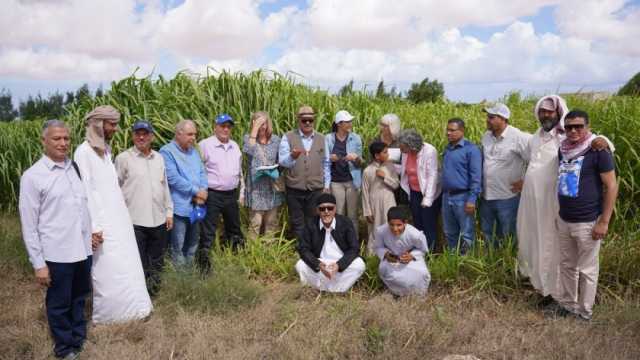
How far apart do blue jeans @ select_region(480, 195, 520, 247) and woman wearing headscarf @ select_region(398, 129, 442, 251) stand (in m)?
0.42

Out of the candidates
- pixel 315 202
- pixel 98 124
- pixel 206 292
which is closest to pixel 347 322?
pixel 206 292

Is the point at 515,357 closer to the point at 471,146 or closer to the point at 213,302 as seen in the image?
the point at 471,146

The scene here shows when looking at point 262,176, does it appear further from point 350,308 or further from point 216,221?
point 350,308

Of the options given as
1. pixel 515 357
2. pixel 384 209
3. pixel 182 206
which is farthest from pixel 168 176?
pixel 515 357

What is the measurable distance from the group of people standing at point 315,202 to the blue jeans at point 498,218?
12 mm

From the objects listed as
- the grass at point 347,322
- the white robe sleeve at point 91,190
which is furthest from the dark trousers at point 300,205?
the white robe sleeve at point 91,190

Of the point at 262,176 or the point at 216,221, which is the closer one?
the point at 216,221

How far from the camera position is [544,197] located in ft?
13.1

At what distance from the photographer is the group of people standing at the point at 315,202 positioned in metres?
3.35

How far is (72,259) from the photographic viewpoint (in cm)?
325

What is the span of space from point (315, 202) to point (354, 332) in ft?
4.72

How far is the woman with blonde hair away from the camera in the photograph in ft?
16.1

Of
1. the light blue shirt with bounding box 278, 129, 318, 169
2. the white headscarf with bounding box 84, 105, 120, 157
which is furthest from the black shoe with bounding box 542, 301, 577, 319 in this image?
the white headscarf with bounding box 84, 105, 120, 157

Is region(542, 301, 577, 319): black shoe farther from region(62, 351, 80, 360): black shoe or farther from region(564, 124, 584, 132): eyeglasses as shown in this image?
region(62, 351, 80, 360): black shoe
